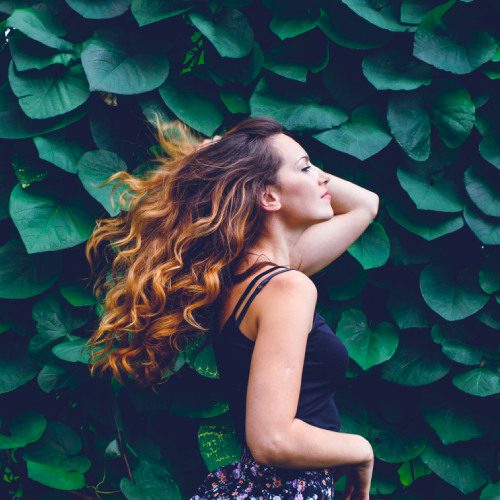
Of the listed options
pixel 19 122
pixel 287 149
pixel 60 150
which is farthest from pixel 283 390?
pixel 19 122

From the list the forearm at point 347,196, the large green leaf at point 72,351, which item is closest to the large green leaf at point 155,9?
the forearm at point 347,196

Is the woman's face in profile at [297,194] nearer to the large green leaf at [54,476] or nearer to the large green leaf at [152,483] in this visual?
the large green leaf at [152,483]

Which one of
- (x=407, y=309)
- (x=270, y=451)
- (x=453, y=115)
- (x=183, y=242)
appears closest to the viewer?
(x=270, y=451)

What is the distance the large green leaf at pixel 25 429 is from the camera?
6.30 feet

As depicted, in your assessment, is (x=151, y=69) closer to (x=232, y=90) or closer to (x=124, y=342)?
(x=232, y=90)

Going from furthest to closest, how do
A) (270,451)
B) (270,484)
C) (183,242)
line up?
(183,242)
(270,484)
(270,451)

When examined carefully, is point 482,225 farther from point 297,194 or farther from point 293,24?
point 293,24

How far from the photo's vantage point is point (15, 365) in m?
1.91

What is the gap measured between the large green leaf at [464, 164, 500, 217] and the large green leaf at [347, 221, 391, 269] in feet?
0.91

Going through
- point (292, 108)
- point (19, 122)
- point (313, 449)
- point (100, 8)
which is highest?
point (100, 8)

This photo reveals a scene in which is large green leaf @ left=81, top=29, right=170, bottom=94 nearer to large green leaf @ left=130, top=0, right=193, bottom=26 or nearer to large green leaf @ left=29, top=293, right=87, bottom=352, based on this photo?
large green leaf @ left=130, top=0, right=193, bottom=26

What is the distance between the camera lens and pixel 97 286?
1.90m

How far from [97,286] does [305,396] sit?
2.44ft

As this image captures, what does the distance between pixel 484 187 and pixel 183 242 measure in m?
0.92
